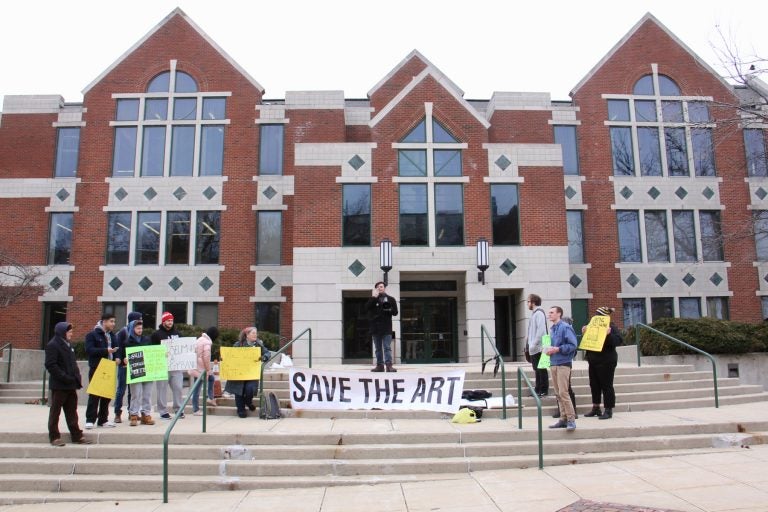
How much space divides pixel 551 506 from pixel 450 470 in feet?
7.06

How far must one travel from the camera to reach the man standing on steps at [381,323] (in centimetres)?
1338

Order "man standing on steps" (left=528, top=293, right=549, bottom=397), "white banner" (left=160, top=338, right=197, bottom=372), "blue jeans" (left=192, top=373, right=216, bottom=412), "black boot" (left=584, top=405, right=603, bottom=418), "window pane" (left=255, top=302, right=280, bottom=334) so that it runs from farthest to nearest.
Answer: "window pane" (left=255, top=302, right=280, bottom=334) < "blue jeans" (left=192, top=373, right=216, bottom=412) < "man standing on steps" (left=528, top=293, right=549, bottom=397) < "white banner" (left=160, top=338, right=197, bottom=372) < "black boot" (left=584, top=405, right=603, bottom=418)

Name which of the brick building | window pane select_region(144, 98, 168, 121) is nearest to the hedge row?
the brick building

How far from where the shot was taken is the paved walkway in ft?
22.8

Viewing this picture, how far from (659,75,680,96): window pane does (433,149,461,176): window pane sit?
31.0 feet

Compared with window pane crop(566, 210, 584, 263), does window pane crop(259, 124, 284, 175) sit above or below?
above

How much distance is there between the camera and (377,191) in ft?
66.8

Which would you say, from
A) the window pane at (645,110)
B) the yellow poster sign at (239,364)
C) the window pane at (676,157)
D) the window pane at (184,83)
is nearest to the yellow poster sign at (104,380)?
the yellow poster sign at (239,364)

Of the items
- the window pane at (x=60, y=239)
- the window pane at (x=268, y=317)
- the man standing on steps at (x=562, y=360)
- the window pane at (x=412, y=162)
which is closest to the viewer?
the man standing on steps at (x=562, y=360)

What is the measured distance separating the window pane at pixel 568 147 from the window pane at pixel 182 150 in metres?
13.8

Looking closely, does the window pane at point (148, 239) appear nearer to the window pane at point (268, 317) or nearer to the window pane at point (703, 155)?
the window pane at point (268, 317)

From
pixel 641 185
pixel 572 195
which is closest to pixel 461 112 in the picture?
pixel 572 195

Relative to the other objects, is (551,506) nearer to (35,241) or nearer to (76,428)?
(76,428)

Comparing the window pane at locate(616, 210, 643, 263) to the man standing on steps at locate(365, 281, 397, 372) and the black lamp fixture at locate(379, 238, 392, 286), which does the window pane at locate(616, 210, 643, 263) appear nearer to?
the black lamp fixture at locate(379, 238, 392, 286)
